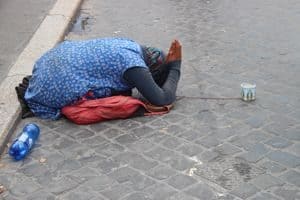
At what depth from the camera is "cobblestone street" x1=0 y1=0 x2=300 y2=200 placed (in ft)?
12.5

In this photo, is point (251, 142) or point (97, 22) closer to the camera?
point (251, 142)

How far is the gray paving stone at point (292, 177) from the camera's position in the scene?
12.5 ft

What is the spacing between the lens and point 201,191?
3.75 metres

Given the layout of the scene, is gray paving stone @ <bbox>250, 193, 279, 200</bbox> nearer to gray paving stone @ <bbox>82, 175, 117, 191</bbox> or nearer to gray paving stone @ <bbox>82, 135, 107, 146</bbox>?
gray paving stone @ <bbox>82, 175, 117, 191</bbox>

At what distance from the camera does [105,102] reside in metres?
4.68

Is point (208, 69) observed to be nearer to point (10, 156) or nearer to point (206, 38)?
point (206, 38)

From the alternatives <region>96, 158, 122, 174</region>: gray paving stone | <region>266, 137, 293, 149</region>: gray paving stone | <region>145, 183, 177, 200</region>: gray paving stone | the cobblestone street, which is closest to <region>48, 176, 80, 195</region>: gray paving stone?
the cobblestone street

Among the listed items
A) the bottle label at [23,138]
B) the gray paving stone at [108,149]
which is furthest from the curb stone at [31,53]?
the gray paving stone at [108,149]

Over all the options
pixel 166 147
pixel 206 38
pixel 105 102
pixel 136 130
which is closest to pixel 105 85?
pixel 105 102

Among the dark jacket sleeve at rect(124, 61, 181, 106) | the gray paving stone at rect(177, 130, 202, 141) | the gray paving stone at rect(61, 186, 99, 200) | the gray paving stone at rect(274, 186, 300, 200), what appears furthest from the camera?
the dark jacket sleeve at rect(124, 61, 181, 106)

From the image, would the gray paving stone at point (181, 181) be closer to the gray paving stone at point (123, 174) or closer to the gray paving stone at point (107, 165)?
the gray paving stone at point (123, 174)

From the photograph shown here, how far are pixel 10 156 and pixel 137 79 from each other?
3.61ft

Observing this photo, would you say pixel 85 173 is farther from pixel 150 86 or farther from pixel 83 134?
pixel 150 86

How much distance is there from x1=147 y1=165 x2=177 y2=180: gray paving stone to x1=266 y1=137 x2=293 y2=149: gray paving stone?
0.78 meters
